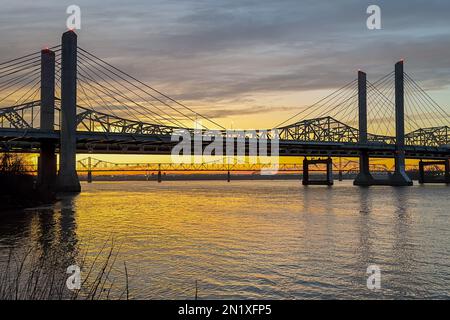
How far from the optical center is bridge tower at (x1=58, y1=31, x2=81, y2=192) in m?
65.2

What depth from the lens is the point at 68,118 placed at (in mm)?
65812

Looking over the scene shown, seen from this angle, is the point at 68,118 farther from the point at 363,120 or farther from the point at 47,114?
the point at 363,120

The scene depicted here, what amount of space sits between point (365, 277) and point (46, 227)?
61.0ft

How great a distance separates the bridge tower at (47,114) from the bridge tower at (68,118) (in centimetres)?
340

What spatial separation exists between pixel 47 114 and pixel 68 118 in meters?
6.57

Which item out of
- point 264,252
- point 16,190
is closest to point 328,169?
point 16,190

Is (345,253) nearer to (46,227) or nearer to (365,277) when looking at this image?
(365,277)

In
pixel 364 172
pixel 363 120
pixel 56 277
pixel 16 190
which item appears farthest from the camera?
pixel 364 172

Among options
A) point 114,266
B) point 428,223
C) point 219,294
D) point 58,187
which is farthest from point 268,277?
point 58,187

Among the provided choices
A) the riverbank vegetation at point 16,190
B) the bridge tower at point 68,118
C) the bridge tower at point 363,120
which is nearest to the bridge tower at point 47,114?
the bridge tower at point 68,118

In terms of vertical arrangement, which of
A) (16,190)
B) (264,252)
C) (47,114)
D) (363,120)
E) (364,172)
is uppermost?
(363,120)

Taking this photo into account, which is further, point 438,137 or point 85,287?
point 438,137

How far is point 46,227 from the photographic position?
87.8 ft

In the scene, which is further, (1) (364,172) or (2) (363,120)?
(1) (364,172)
